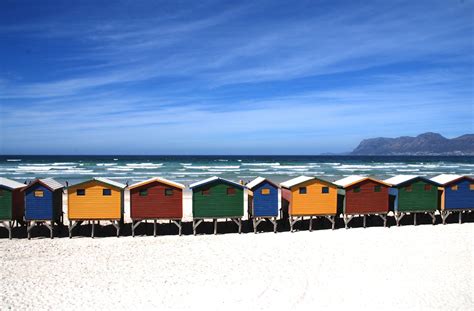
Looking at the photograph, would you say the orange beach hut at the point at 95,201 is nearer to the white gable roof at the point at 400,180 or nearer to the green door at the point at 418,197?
the white gable roof at the point at 400,180

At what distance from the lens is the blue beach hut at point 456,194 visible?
73.7 feet

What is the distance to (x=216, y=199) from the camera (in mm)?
20078

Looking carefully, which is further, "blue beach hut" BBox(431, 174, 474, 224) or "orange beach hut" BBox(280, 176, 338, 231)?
"blue beach hut" BBox(431, 174, 474, 224)

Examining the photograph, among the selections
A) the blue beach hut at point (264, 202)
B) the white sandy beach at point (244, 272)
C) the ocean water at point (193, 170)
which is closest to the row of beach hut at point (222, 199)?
the blue beach hut at point (264, 202)

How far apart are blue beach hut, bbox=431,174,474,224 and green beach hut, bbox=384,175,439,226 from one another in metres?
0.53

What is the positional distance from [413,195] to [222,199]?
10.9 metres

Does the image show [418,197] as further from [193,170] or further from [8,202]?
[193,170]

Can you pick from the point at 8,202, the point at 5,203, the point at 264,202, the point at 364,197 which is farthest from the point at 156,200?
the point at 364,197

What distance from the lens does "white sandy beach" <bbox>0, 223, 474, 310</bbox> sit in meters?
11.7

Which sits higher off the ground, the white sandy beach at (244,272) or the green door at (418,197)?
the green door at (418,197)

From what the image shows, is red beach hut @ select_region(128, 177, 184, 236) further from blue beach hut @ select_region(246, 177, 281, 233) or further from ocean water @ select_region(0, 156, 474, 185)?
ocean water @ select_region(0, 156, 474, 185)

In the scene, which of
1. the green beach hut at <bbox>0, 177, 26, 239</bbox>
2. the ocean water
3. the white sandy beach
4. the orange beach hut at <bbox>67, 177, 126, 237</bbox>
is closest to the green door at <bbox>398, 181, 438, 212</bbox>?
the white sandy beach

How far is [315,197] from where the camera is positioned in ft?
68.9

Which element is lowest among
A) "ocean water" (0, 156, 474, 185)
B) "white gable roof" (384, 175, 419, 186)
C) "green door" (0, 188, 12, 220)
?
"ocean water" (0, 156, 474, 185)
